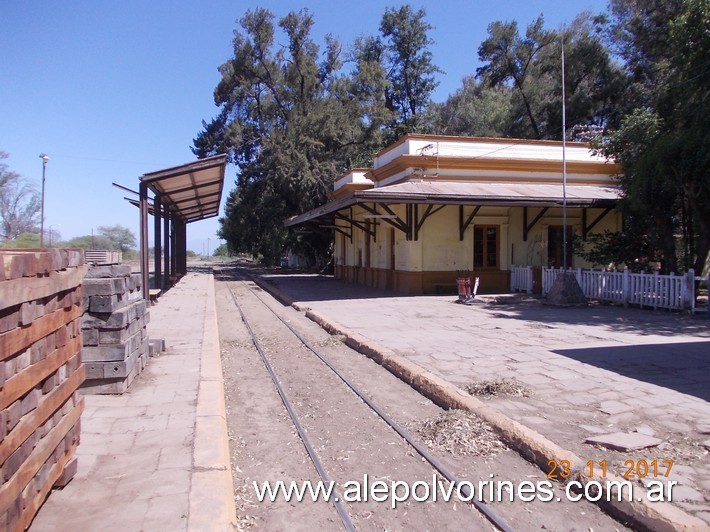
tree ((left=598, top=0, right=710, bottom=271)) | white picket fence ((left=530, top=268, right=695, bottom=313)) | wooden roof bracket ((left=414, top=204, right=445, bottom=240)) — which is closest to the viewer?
white picket fence ((left=530, top=268, right=695, bottom=313))

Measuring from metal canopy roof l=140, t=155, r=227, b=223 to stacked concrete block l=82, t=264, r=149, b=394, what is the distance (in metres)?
8.19

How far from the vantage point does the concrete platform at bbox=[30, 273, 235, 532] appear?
3.45 metres

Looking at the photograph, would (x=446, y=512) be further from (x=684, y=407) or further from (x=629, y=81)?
(x=629, y=81)

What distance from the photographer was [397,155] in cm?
2327


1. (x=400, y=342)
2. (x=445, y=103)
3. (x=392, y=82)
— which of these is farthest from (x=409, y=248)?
(x=445, y=103)

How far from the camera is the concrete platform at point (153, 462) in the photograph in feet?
11.3

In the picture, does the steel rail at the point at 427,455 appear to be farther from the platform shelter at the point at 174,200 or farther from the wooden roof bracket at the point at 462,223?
the wooden roof bracket at the point at 462,223

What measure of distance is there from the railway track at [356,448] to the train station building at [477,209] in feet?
34.3

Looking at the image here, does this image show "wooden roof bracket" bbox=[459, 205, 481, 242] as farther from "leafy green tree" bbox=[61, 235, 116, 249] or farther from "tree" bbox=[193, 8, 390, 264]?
"leafy green tree" bbox=[61, 235, 116, 249]

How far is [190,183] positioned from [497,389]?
1429cm

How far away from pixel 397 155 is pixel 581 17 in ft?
74.5

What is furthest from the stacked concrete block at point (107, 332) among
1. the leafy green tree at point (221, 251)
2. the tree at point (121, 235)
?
the leafy green tree at point (221, 251)

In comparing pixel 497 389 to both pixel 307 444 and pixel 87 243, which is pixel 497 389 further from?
pixel 87 243

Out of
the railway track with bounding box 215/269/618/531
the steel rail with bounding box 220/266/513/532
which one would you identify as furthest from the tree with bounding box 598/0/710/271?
the steel rail with bounding box 220/266/513/532
